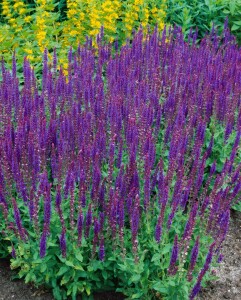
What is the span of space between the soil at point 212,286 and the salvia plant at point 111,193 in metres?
0.14

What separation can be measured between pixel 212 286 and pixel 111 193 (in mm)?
1382

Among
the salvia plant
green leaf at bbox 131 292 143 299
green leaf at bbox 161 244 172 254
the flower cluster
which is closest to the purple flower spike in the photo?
the salvia plant

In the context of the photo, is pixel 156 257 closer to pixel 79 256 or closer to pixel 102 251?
pixel 102 251

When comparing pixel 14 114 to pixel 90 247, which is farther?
pixel 14 114

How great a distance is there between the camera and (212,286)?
4223 millimetres

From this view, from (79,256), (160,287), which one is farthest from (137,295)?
(79,256)

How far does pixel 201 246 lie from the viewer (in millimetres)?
3822

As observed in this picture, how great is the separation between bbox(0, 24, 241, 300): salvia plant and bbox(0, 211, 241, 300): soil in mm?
137

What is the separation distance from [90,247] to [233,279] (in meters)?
1.45

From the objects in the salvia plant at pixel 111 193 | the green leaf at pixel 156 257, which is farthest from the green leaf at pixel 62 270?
the green leaf at pixel 156 257

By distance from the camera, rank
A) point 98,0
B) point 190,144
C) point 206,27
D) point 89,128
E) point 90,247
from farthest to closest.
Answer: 1. point 206,27
2. point 98,0
3. point 190,144
4. point 89,128
5. point 90,247

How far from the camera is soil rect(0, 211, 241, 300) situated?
402 centimetres

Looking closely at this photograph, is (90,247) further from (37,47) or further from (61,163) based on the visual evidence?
(37,47)

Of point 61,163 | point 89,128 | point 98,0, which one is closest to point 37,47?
point 98,0
